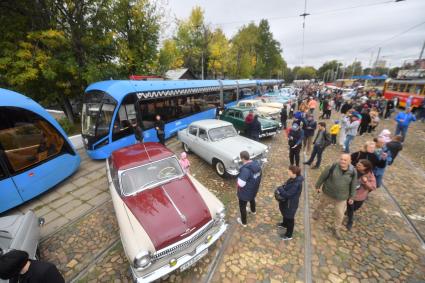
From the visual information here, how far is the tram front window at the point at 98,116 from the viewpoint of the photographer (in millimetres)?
7297

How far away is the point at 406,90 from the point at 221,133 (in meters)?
23.8

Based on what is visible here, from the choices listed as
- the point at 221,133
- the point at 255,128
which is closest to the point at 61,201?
the point at 221,133

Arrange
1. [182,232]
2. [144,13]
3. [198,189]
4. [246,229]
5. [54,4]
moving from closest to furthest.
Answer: [182,232] → [198,189] → [246,229] → [54,4] → [144,13]

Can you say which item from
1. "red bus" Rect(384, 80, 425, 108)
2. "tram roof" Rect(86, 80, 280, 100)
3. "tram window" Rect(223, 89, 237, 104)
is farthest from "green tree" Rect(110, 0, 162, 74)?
"red bus" Rect(384, 80, 425, 108)

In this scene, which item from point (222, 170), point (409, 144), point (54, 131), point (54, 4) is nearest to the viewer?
point (54, 131)

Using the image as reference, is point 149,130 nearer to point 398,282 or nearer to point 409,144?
point 398,282

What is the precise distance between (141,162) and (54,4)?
13125mm

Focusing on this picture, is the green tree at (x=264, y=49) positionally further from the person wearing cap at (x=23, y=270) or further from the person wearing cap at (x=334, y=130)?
the person wearing cap at (x=23, y=270)

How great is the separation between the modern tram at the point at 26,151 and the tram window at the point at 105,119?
123 cm

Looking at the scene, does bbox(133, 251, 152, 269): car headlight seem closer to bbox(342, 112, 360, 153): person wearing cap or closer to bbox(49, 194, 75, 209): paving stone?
bbox(49, 194, 75, 209): paving stone

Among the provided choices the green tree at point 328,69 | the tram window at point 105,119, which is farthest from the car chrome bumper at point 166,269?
the green tree at point 328,69

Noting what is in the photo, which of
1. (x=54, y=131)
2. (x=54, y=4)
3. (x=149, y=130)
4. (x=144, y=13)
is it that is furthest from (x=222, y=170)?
(x=144, y=13)

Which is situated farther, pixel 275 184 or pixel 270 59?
pixel 270 59

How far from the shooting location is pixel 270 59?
48719mm
